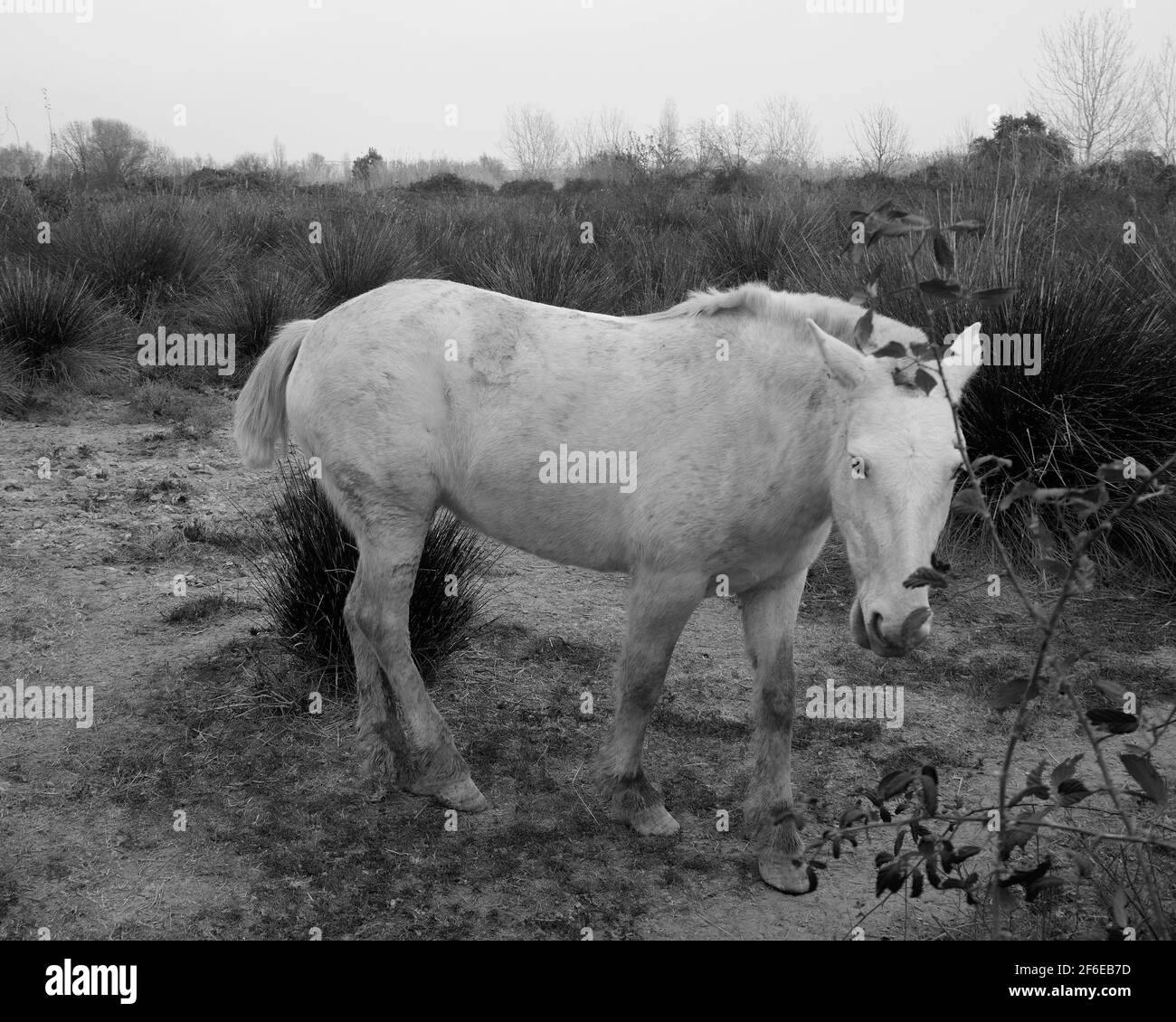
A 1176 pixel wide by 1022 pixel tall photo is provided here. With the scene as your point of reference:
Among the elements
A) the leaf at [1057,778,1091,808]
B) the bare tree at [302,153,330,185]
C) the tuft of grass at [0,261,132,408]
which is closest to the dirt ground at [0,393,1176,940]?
the leaf at [1057,778,1091,808]

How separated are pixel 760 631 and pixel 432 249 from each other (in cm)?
909

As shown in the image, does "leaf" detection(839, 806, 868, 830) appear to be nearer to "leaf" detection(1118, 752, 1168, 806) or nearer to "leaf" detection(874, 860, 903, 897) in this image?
"leaf" detection(874, 860, 903, 897)

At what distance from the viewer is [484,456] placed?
3541mm

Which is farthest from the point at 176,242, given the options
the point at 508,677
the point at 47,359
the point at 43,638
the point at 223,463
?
the point at 508,677

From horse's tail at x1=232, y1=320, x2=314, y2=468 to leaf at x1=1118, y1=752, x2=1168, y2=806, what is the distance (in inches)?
123

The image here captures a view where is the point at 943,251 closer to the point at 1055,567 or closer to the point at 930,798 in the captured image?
the point at 1055,567

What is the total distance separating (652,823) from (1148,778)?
1.96 meters

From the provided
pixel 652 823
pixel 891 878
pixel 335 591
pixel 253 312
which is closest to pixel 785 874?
pixel 652 823

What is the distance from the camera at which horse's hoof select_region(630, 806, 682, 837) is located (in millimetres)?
3656

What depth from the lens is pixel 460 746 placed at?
4246mm

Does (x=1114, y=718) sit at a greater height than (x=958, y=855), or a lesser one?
greater

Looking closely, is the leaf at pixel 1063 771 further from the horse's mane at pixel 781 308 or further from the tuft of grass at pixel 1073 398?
the tuft of grass at pixel 1073 398

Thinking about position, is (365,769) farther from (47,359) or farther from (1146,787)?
(47,359)

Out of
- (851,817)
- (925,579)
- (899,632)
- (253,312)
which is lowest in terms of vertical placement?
(851,817)
